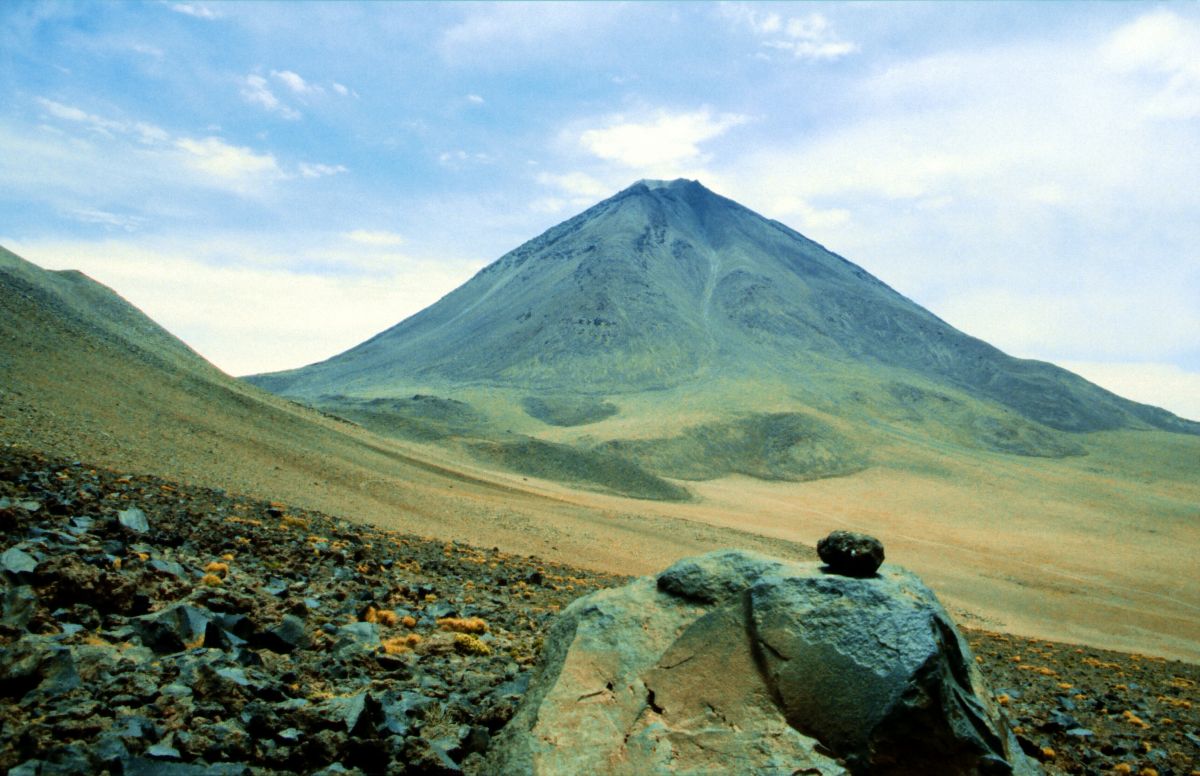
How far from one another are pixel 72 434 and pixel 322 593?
1171cm

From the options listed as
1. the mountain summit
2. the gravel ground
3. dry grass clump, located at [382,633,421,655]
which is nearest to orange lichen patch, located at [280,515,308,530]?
the gravel ground

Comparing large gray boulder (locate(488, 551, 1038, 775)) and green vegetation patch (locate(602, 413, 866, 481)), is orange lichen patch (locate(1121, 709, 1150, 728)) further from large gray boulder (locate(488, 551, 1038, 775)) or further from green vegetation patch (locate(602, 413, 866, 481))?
green vegetation patch (locate(602, 413, 866, 481))

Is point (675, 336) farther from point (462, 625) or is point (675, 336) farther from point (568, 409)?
point (462, 625)

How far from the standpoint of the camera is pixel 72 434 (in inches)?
617

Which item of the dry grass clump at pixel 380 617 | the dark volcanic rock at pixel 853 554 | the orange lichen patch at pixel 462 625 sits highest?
the dark volcanic rock at pixel 853 554

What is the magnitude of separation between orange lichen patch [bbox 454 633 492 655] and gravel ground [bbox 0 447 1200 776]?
0.08 feet

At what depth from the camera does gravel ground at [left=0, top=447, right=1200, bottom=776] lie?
4090 millimetres

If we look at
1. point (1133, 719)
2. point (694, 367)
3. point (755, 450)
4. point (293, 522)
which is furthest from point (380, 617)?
point (694, 367)

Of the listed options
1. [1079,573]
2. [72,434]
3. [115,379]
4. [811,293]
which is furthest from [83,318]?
[811,293]

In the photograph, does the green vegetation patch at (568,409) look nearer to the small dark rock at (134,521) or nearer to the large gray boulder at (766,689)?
the small dark rock at (134,521)

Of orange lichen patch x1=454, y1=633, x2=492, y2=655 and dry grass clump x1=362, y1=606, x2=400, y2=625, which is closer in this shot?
orange lichen patch x1=454, y1=633, x2=492, y2=655

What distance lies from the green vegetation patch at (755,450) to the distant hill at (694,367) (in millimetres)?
258

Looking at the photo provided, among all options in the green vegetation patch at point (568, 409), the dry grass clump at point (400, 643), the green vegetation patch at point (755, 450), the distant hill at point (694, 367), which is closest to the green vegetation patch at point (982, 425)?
A: the distant hill at point (694, 367)

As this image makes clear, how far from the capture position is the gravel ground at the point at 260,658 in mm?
4090
